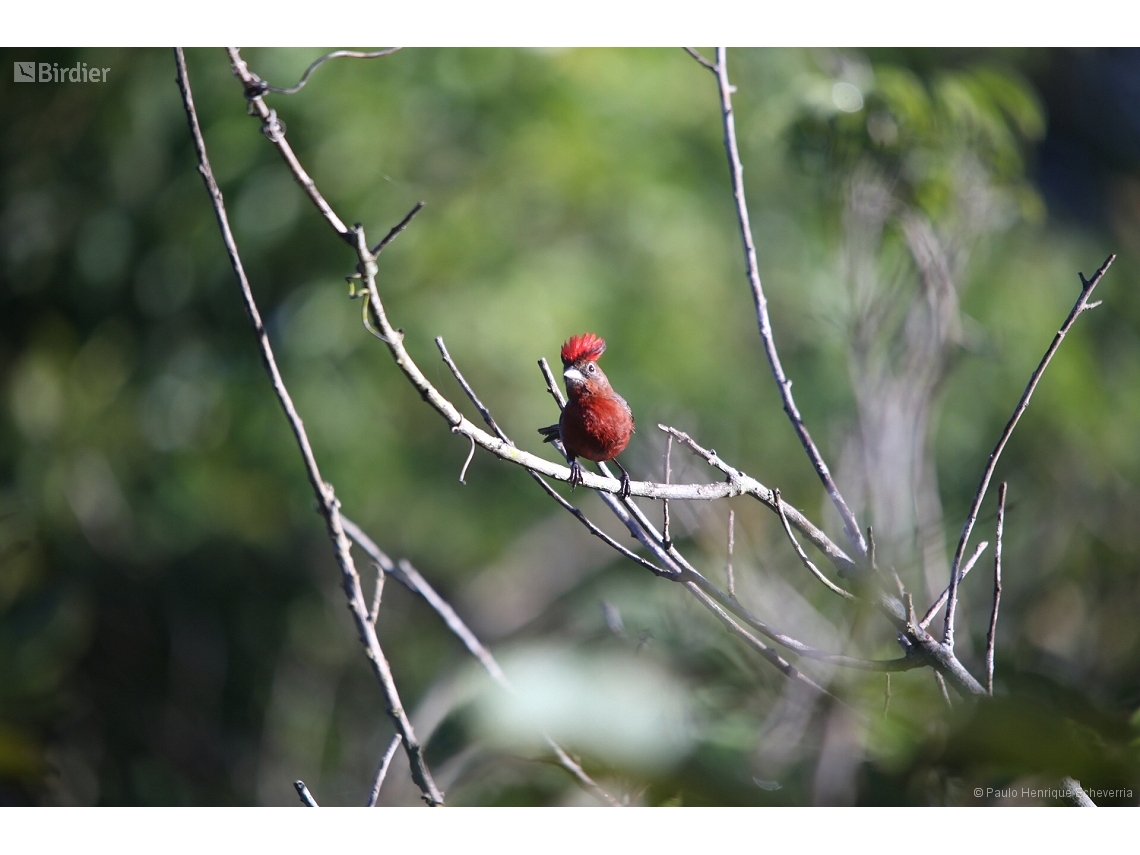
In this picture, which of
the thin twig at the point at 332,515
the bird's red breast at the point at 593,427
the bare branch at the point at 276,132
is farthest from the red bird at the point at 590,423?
the bare branch at the point at 276,132

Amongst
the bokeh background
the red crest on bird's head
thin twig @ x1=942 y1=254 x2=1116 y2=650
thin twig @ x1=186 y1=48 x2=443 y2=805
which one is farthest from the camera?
the bokeh background

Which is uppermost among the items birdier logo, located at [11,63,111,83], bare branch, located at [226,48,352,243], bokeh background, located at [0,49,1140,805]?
birdier logo, located at [11,63,111,83]

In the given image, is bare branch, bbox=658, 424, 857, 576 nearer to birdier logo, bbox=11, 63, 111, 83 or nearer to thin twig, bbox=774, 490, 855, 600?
thin twig, bbox=774, 490, 855, 600

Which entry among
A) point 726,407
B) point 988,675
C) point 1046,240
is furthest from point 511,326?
point 988,675

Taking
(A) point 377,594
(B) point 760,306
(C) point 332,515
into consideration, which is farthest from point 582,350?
(C) point 332,515

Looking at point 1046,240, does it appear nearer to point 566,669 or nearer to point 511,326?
point 511,326

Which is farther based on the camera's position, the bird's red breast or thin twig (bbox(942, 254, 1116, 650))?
the bird's red breast

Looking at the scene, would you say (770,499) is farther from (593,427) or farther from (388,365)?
(388,365)

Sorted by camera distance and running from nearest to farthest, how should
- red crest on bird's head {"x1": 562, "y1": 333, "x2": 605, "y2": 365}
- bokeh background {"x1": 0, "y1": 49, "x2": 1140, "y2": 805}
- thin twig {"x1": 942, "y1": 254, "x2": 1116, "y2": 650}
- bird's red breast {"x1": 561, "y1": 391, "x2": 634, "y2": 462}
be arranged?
thin twig {"x1": 942, "y1": 254, "x2": 1116, "y2": 650}
bird's red breast {"x1": 561, "y1": 391, "x2": 634, "y2": 462}
red crest on bird's head {"x1": 562, "y1": 333, "x2": 605, "y2": 365}
bokeh background {"x1": 0, "y1": 49, "x2": 1140, "y2": 805}

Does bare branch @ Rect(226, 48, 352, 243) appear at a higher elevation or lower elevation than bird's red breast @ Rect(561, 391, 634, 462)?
higher

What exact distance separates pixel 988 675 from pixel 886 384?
95 cm

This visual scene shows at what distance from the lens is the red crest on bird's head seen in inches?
88.2

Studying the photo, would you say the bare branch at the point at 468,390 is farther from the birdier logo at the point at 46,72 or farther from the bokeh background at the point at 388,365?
the birdier logo at the point at 46,72

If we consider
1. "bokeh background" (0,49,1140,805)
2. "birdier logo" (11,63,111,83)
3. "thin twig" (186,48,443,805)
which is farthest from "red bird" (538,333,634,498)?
"birdier logo" (11,63,111,83)
